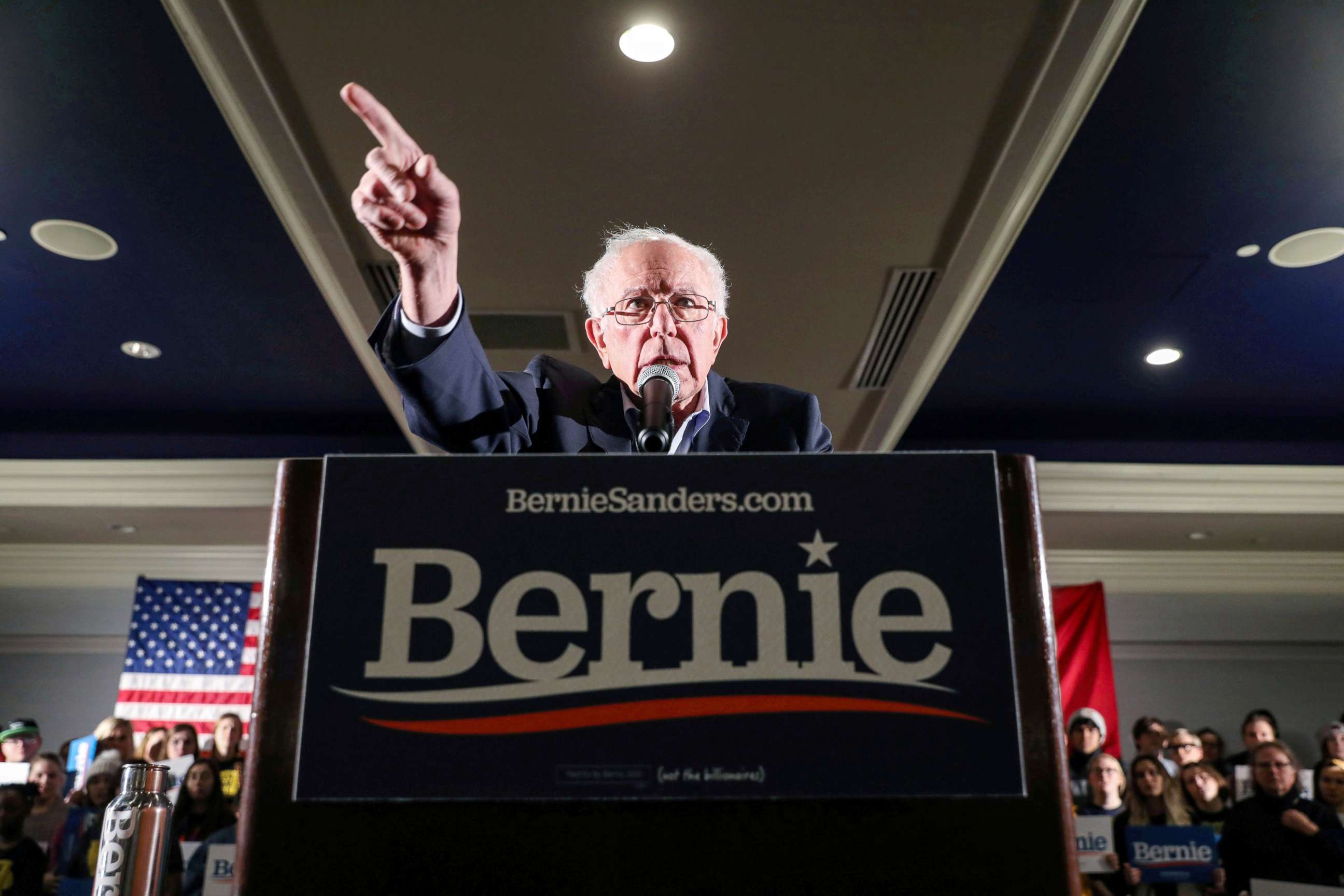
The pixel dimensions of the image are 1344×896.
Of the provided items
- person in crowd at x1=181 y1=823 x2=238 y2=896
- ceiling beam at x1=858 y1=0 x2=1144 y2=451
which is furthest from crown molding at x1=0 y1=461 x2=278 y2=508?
ceiling beam at x1=858 y1=0 x2=1144 y2=451

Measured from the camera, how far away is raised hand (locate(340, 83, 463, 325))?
69 cm

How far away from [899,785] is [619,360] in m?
0.72

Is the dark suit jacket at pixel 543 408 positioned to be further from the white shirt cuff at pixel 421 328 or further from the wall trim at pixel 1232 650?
the wall trim at pixel 1232 650

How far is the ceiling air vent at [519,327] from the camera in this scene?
13.2 ft

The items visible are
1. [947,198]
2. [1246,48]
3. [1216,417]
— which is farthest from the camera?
[1216,417]

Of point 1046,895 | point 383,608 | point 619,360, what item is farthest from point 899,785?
point 619,360

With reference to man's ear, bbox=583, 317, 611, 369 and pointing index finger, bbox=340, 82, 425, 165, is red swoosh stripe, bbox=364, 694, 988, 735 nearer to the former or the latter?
pointing index finger, bbox=340, 82, 425, 165

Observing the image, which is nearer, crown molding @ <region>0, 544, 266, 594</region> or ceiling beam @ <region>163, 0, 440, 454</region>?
ceiling beam @ <region>163, 0, 440, 454</region>

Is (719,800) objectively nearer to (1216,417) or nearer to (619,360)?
(619,360)

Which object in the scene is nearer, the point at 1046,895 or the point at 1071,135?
the point at 1046,895

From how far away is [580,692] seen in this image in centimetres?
51

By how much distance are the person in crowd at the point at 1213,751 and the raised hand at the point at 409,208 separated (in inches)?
249

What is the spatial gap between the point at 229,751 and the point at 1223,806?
4418mm

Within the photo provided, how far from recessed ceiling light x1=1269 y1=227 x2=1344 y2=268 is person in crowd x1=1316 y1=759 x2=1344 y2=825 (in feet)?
6.17
